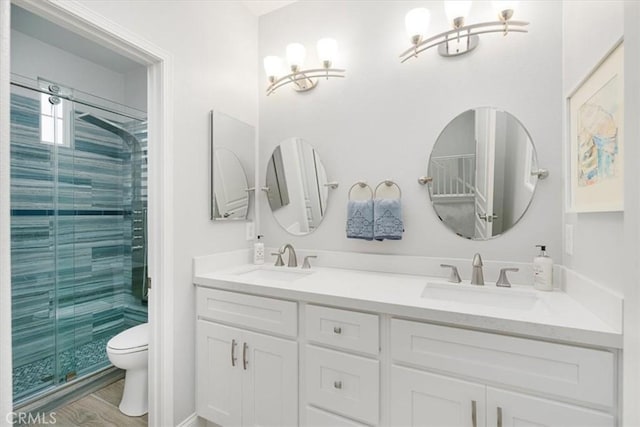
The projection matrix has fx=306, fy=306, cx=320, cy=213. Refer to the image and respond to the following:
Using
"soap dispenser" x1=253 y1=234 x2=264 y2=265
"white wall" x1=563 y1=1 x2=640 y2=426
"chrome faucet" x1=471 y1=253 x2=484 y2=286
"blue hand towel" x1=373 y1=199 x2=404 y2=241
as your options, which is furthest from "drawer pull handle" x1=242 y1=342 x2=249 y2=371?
"white wall" x1=563 y1=1 x2=640 y2=426

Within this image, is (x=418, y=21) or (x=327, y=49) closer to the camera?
(x=418, y=21)

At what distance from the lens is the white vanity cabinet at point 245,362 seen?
1425mm

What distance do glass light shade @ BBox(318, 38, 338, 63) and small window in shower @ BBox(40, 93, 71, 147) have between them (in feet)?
6.43

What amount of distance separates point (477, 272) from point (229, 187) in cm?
150

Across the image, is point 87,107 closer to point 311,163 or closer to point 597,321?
point 311,163

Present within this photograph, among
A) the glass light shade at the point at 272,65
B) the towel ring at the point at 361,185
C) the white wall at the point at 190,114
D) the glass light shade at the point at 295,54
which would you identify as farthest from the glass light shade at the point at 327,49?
the towel ring at the point at 361,185

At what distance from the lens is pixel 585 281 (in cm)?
116

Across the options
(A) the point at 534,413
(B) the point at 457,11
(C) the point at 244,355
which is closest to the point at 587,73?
(B) the point at 457,11

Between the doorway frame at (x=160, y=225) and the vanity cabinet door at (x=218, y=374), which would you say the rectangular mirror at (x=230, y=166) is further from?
the vanity cabinet door at (x=218, y=374)

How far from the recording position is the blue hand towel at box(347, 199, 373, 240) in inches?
69.8

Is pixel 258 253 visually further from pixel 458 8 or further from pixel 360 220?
pixel 458 8

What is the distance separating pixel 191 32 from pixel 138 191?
1588mm

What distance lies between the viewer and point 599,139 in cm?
107

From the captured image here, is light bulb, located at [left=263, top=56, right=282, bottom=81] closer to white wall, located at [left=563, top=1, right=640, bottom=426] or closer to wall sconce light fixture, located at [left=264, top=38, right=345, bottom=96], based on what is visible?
wall sconce light fixture, located at [left=264, top=38, right=345, bottom=96]
